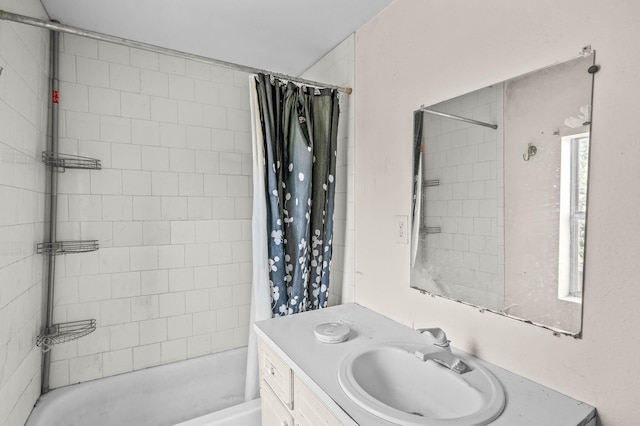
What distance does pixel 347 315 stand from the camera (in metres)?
1.64

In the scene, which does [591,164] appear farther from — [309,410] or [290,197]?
[290,197]

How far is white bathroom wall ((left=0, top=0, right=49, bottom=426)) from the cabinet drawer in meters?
0.98

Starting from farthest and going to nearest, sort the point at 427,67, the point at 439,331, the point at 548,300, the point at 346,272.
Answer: the point at 346,272
the point at 427,67
the point at 439,331
the point at 548,300

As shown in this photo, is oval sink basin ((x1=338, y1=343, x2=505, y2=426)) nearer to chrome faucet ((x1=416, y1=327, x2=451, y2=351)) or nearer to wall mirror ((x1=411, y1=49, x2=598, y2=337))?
chrome faucet ((x1=416, y1=327, x2=451, y2=351))

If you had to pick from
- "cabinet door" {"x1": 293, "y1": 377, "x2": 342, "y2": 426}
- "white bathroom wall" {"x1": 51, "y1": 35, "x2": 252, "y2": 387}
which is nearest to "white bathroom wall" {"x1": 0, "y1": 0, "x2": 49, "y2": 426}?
"white bathroom wall" {"x1": 51, "y1": 35, "x2": 252, "y2": 387}

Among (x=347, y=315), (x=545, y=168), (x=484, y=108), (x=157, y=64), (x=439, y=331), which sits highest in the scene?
(x=157, y=64)

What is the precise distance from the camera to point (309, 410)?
107 centimetres

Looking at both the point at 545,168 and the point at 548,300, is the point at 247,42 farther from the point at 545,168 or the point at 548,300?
the point at 548,300

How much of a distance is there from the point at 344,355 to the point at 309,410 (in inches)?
8.5

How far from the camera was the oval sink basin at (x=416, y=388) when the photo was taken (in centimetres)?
86

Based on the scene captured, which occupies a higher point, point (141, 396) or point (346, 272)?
point (346, 272)

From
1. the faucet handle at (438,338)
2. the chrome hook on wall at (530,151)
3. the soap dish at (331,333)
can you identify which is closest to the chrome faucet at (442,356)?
the faucet handle at (438,338)

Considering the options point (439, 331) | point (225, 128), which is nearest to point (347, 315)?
point (439, 331)

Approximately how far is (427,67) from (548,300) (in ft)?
3.31
